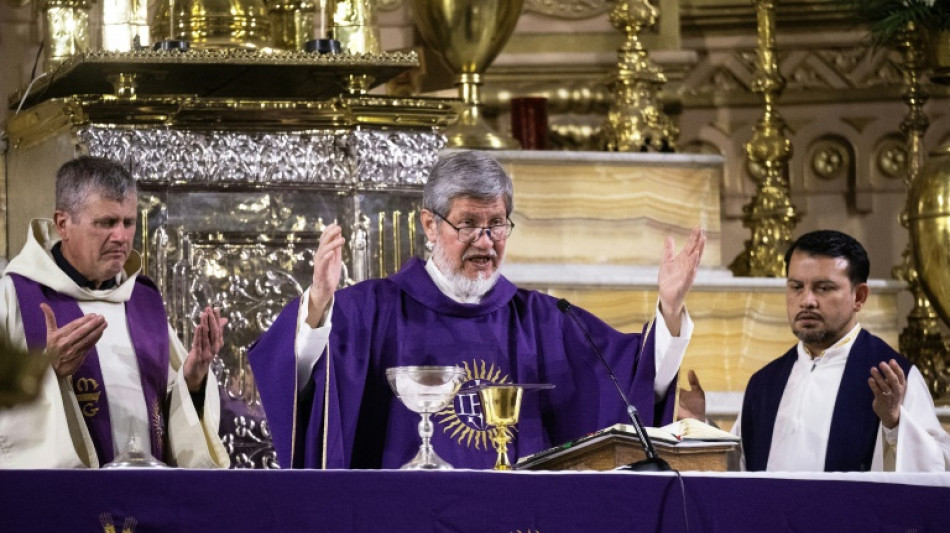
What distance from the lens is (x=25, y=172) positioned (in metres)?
6.96

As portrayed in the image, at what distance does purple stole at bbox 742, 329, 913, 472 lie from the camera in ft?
18.8

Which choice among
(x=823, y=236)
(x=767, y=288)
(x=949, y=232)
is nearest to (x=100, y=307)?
(x=823, y=236)

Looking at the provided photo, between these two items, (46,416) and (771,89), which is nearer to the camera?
(46,416)

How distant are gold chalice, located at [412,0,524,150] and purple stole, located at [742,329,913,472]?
213 cm

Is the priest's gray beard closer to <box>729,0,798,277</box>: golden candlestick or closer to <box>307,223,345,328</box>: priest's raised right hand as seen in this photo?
<box>307,223,345,328</box>: priest's raised right hand

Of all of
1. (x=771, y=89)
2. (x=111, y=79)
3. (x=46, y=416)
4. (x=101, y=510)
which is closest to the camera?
(x=101, y=510)

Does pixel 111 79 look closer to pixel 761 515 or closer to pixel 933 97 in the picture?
pixel 761 515

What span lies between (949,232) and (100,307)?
12.0 ft

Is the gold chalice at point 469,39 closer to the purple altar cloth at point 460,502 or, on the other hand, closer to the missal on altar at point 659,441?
the missal on altar at point 659,441

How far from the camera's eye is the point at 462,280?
5676 mm

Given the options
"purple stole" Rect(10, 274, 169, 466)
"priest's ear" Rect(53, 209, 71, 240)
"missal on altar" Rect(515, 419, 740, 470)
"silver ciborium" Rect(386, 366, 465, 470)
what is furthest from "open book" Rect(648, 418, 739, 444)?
"priest's ear" Rect(53, 209, 71, 240)

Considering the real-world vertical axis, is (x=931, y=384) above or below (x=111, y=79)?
below

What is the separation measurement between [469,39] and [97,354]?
283cm

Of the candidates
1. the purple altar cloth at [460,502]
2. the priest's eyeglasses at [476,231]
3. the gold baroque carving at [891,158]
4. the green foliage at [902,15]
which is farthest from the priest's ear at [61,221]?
the gold baroque carving at [891,158]
